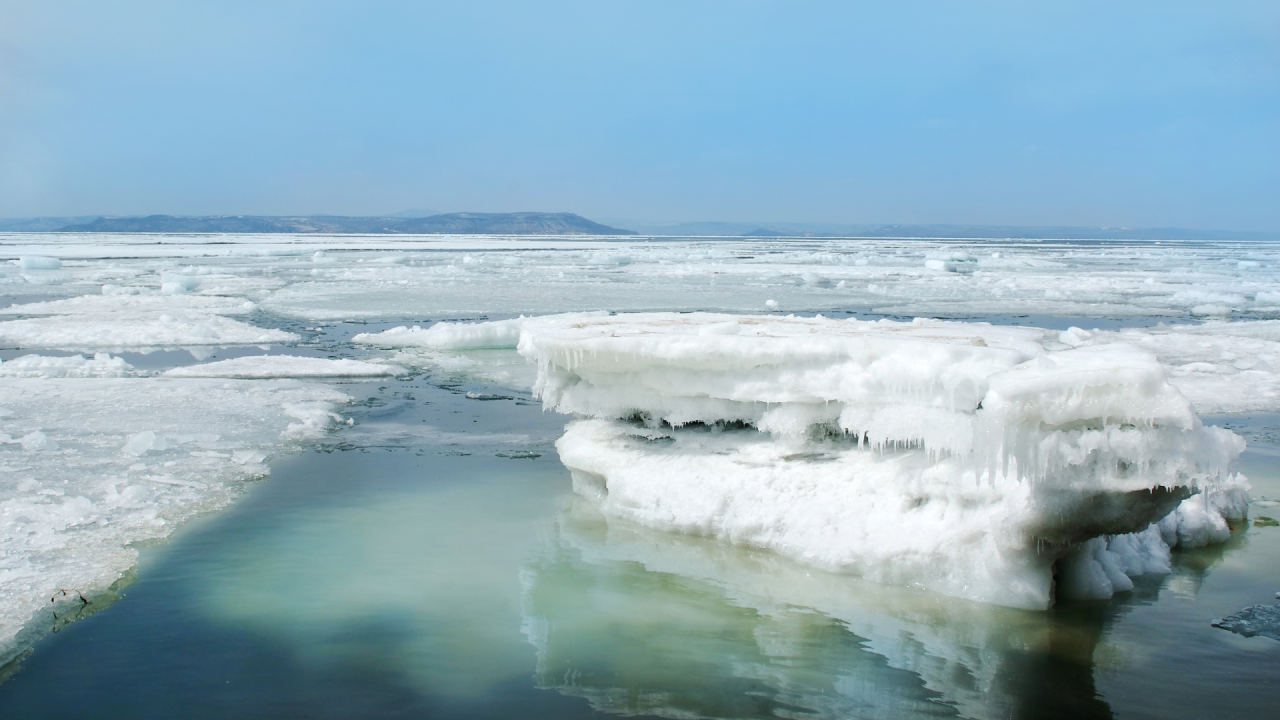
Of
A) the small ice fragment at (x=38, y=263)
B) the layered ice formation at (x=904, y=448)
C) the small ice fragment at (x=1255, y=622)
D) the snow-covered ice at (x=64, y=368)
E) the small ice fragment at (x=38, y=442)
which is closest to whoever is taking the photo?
the layered ice formation at (x=904, y=448)

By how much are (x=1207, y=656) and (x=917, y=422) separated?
1515mm

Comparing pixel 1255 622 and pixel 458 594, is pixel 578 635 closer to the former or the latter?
pixel 458 594

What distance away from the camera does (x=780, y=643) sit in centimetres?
396

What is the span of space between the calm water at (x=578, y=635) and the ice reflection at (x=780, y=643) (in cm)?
1

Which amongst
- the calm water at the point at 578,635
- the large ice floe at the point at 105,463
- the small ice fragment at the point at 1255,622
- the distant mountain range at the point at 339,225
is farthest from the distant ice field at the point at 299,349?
the distant mountain range at the point at 339,225

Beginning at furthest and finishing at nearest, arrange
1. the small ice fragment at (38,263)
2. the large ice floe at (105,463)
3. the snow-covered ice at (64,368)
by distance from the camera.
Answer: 1. the small ice fragment at (38,263)
2. the snow-covered ice at (64,368)
3. the large ice floe at (105,463)

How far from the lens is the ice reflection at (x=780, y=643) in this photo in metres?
3.49

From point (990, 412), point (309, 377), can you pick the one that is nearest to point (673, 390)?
point (990, 412)

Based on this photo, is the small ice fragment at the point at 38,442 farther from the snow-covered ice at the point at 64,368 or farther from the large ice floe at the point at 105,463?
the snow-covered ice at the point at 64,368

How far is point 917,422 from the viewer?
452 centimetres

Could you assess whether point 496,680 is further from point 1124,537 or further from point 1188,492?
point 1124,537

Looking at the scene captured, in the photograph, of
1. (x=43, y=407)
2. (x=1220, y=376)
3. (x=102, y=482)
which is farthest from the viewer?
(x=1220, y=376)

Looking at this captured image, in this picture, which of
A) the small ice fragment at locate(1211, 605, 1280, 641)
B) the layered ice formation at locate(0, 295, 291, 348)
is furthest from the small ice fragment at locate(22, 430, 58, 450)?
the small ice fragment at locate(1211, 605, 1280, 641)

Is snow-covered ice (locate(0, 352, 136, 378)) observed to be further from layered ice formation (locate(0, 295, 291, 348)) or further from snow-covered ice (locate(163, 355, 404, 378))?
layered ice formation (locate(0, 295, 291, 348))
